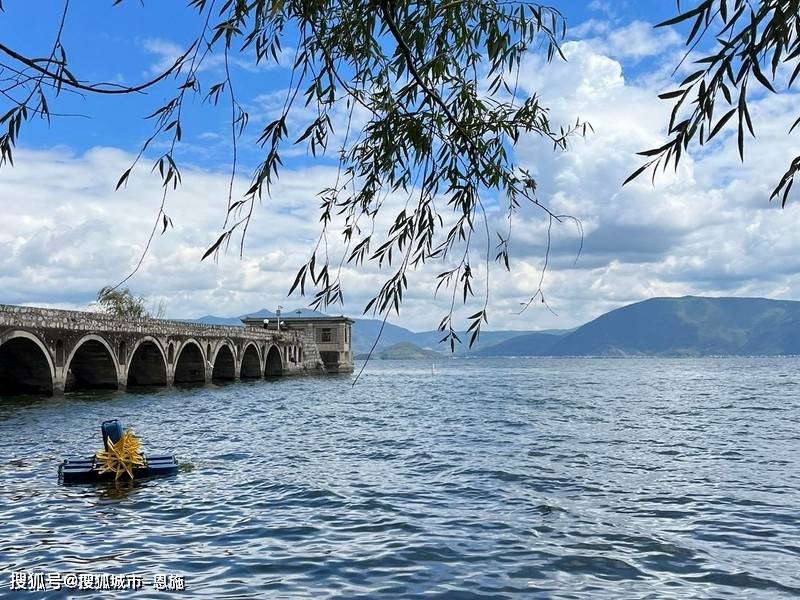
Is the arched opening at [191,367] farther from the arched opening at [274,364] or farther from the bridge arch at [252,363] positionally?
the arched opening at [274,364]

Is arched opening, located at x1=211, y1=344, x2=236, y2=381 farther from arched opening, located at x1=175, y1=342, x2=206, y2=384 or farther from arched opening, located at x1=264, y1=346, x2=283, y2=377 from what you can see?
arched opening, located at x1=264, y1=346, x2=283, y2=377

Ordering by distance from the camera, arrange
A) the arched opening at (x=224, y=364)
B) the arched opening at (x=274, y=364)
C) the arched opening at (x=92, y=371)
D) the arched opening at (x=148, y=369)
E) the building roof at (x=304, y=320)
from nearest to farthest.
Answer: the arched opening at (x=92, y=371), the arched opening at (x=148, y=369), the arched opening at (x=224, y=364), the arched opening at (x=274, y=364), the building roof at (x=304, y=320)

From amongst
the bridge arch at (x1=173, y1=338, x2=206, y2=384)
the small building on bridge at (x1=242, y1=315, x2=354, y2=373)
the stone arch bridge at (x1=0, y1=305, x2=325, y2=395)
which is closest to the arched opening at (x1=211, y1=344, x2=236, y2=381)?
the stone arch bridge at (x1=0, y1=305, x2=325, y2=395)

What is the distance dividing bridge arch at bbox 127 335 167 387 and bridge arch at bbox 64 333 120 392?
849cm

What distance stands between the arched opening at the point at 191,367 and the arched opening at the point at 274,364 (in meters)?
27.6

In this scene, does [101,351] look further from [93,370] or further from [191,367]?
[191,367]

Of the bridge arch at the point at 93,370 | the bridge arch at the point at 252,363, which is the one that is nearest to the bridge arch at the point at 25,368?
the bridge arch at the point at 93,370

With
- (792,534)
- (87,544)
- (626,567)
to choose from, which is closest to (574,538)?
(626,567)

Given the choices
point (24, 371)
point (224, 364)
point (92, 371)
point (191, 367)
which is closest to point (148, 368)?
point (92, 371)

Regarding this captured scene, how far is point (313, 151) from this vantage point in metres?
6.54

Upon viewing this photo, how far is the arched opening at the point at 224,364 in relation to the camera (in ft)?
284

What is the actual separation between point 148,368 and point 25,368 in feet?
64.1

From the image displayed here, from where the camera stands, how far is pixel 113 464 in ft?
61.4

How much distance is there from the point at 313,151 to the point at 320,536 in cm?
967
